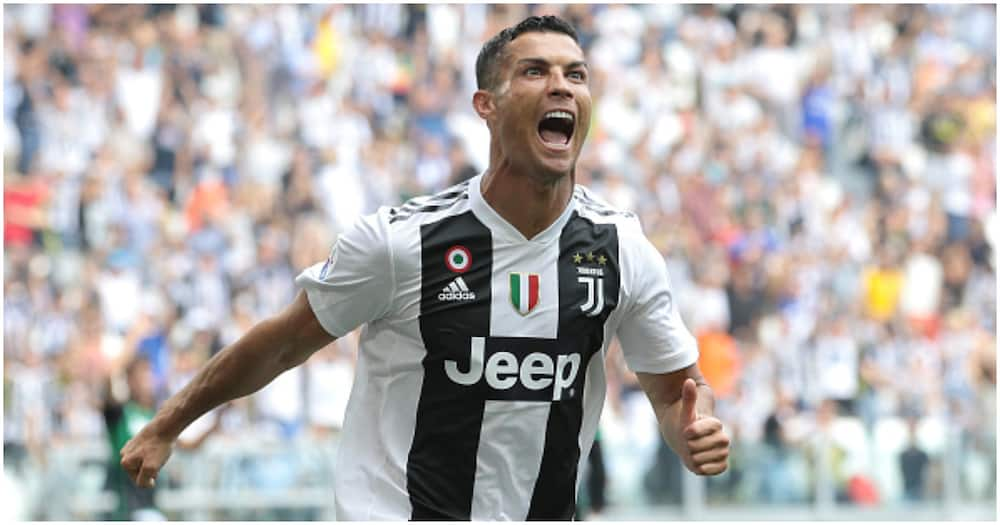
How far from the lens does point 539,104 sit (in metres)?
4.99

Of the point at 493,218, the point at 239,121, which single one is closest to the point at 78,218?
the point at 239,121

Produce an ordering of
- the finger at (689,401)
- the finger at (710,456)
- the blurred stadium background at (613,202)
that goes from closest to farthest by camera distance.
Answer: the finger at (710,456) → the finger at (689,401) → the blurred stadium background at (613,202)

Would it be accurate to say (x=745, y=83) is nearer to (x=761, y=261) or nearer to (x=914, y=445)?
(x=761, y=261)

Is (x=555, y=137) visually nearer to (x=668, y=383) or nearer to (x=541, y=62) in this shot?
(x=541, y=62)

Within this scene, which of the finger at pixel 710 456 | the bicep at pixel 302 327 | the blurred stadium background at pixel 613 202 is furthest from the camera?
the blurred stadium background at pixel 613 202

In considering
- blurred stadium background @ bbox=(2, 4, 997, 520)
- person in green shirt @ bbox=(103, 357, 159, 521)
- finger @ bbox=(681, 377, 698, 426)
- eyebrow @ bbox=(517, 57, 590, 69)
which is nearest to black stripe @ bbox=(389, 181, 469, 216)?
eyebrow @ bbox=(517, 57, 590, 69)

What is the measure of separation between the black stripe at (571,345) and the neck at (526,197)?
8 cm

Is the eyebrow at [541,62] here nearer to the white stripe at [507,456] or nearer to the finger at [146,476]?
the white stripe at [507,456]

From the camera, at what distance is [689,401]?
16.0 feet

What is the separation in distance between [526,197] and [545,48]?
1.45 feet

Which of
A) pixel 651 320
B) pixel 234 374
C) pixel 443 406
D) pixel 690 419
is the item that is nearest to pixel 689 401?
pixel 690 419

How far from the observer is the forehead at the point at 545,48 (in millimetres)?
5031

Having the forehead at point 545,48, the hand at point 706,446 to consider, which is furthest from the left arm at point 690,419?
the forehead at point 545,48

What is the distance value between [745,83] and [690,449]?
13.4m
